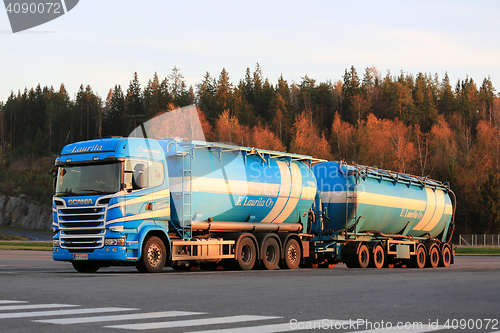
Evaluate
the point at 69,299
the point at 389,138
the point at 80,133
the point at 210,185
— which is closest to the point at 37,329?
the point at 69,299

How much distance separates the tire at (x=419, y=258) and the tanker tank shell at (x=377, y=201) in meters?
0.80

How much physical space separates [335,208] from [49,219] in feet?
276

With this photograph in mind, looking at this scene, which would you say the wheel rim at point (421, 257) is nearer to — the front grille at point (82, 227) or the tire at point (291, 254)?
the tire at point (291, 254)

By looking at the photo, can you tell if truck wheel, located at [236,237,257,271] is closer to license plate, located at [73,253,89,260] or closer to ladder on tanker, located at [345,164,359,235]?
ladder on tanker, located at [345,164,359,235]

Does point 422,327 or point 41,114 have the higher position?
point 41,114

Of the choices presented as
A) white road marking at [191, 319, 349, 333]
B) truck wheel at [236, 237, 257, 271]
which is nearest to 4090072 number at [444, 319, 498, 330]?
white road marking at [191, 319, 349, 333]

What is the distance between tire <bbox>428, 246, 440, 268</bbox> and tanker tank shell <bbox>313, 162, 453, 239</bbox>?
32.1 inches

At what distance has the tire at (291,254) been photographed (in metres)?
23.6

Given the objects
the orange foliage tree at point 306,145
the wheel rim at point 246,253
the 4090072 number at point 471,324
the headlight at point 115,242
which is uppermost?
the orange foliage tree at point 306,145

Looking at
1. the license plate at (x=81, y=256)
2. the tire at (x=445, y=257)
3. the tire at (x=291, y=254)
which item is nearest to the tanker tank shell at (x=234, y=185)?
the tire at (x=291, y=254)

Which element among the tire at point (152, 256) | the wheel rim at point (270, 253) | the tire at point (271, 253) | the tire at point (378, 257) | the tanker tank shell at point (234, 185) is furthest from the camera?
the tire at point (378, 257)

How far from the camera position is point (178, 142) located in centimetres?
2044

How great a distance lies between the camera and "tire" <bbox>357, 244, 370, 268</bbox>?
25250 mm

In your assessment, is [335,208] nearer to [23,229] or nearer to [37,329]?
[37,329]
